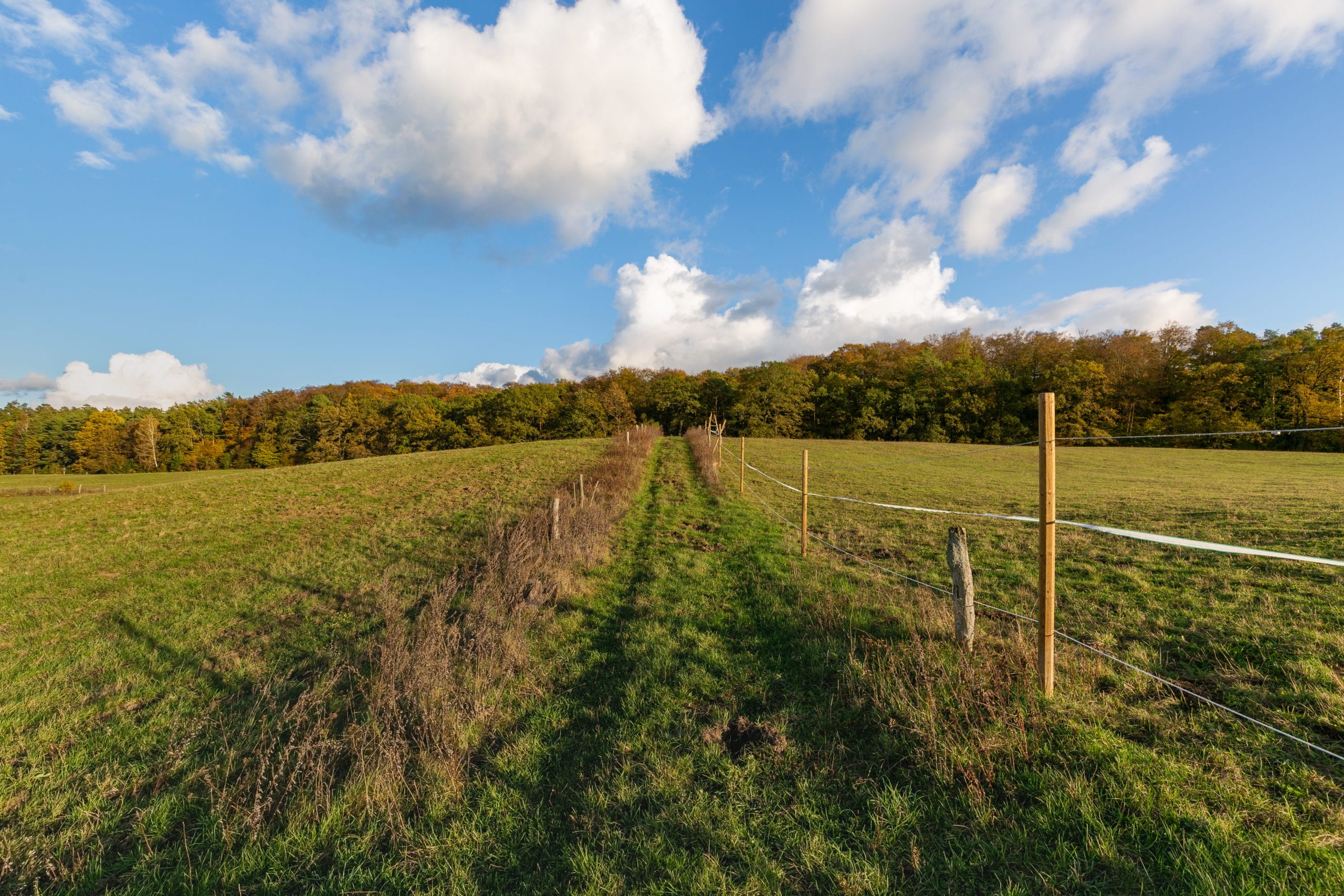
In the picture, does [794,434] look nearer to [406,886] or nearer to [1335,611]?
[1335,611]

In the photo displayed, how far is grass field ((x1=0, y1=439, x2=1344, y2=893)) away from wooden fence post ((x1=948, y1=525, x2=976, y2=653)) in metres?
0.17

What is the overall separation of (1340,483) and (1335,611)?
1878 cm

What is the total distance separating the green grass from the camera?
3.82 m

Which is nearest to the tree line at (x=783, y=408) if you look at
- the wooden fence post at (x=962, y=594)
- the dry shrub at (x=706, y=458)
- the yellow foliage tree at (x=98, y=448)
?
the yellow foliage tree at (x=98, y=448)

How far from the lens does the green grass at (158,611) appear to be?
382 centimetres

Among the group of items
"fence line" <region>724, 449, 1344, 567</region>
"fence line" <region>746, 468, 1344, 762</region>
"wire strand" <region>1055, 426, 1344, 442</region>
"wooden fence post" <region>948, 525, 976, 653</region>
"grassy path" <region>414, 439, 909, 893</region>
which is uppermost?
"wire strand" <region>1055, 426, 1344, 442</region>

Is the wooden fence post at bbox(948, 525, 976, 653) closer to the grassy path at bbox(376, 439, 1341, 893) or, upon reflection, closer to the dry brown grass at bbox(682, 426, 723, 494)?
the grassy path at bbox(376, 439, 1341, 893)

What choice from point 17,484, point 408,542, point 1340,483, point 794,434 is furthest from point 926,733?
point 17,484

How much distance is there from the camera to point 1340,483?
631 inches

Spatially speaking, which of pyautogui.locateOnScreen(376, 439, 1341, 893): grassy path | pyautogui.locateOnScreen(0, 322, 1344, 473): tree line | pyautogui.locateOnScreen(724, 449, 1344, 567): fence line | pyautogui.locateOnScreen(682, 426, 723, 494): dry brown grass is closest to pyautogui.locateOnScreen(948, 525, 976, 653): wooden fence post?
pyautogui.locateOnScreen(724, 449, 1344, 567): fence line

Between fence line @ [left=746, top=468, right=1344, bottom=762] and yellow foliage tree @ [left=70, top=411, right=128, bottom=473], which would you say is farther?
yellow foliage tree @ [left=70, top=411, right=128, bottom=473]

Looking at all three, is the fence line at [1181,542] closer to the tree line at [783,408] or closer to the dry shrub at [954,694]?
the dry shrub at [954,694]

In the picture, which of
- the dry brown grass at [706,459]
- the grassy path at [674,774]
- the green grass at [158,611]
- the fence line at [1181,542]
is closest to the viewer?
the fence line at [1181,542]

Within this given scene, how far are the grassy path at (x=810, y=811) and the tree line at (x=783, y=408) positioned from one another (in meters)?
54.4
